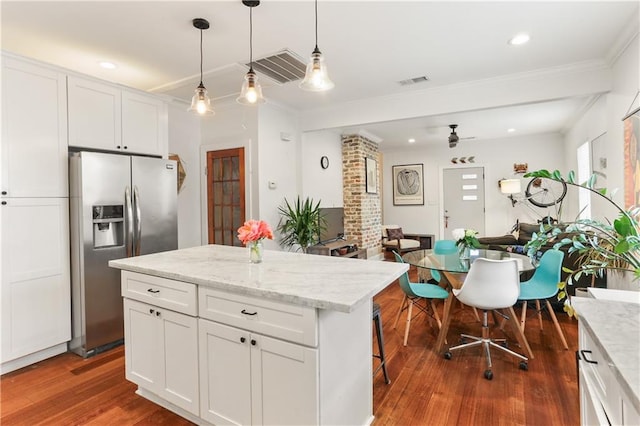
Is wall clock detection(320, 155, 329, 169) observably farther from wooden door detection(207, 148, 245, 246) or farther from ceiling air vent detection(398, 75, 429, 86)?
ceiling air vent detection(398, 75, 429, 86)

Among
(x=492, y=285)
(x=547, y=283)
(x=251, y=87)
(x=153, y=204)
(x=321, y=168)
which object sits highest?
(x=251, y=87)

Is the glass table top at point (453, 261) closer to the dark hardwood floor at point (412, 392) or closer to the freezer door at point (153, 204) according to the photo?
the dark hardwood floor at point (412, 392)

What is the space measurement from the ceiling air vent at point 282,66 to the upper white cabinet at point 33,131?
64.6 inches

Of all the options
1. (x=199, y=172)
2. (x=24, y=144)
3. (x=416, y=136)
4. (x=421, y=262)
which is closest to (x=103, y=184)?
(x=24, y=144)

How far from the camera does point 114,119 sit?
304cm

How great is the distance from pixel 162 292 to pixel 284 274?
75 cm

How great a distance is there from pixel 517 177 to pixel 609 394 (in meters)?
6.79

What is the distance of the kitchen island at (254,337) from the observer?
4.69 ft

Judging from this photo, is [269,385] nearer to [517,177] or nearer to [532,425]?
[532,425]

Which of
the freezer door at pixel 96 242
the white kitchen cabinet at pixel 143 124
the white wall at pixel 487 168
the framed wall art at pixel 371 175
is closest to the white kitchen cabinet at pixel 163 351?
the freezer door at pixel 96 242

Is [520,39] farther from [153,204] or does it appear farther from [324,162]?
[153,204]

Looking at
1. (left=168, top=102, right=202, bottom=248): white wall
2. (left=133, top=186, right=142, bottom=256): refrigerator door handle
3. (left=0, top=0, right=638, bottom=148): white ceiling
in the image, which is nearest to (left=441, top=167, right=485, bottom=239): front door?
(left=0, top=0, right=638, bottom=148): white ceiling

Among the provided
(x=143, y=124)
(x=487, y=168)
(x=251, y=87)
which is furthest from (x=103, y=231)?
(x=487, y=168)

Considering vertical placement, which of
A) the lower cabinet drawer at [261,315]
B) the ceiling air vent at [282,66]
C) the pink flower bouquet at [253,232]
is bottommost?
the lower cabinet drawer at [261,315]
